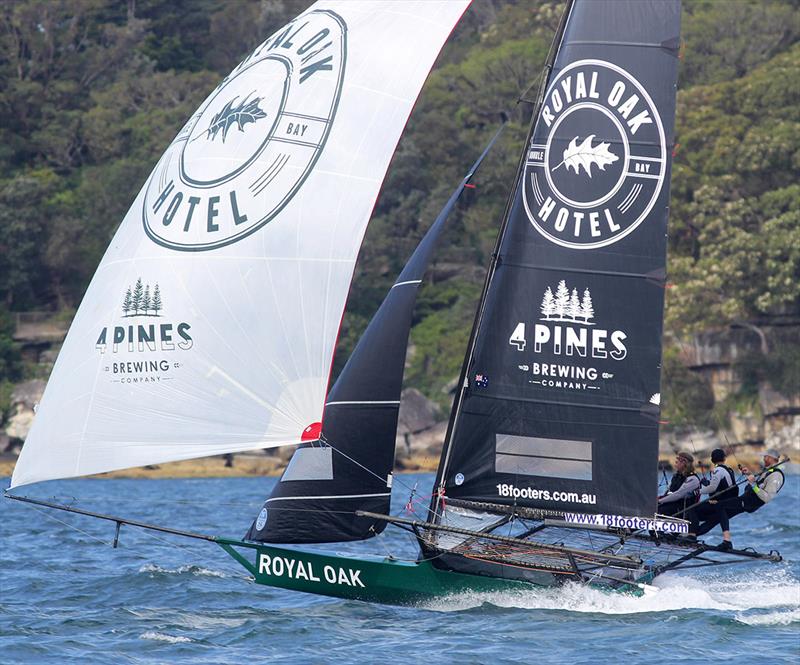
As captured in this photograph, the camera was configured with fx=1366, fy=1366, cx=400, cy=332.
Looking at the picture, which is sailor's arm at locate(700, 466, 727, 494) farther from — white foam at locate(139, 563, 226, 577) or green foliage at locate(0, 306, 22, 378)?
green foliage at locate(0, 306, 22, 378)

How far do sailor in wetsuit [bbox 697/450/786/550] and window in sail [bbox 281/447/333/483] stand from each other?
12.2 ft

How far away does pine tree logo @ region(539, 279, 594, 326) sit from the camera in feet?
41.4

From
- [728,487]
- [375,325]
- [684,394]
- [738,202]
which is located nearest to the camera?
[375,325]

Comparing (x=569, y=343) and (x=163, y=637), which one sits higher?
(x=569, y=343)

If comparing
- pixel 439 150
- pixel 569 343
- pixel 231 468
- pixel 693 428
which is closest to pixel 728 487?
pixel 569 343

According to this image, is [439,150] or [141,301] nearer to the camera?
[141,301]

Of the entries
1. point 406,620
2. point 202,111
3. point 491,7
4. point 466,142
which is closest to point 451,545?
point 406,620

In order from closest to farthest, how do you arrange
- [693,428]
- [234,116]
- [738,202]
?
[234,116]
[693,428]
[738,202]

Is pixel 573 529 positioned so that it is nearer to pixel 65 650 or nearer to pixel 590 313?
pixel 590 313

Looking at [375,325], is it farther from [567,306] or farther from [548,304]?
[567,306]

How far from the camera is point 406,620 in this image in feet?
39.3

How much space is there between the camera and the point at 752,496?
12844 mm

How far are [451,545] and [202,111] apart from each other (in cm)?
455

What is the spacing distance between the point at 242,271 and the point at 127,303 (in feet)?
3.35
